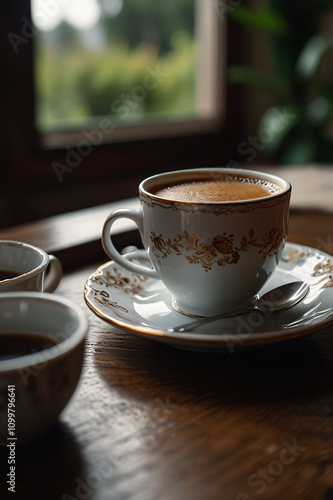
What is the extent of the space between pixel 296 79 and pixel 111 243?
2143 mm

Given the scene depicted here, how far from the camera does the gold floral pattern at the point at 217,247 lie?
578 mm

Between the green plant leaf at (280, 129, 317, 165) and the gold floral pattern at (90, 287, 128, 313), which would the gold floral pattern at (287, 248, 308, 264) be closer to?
the gold floral pattern at (90, 287, 128, 313)

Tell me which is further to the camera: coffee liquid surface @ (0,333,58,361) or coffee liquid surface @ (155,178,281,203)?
coffee liquid surface @ (155,178,281,203)

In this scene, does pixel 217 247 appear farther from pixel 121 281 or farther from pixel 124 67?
pixel 124 67

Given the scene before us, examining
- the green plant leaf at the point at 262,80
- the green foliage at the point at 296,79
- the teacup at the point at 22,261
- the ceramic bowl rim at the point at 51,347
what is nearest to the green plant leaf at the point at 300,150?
the green foliage at the point at 296,79

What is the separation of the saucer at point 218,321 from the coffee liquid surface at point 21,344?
104mm

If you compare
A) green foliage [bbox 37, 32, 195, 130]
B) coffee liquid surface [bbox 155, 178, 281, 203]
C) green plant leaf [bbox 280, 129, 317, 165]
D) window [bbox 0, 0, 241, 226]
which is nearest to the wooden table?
coffee liquid surface [bbox 155, 178, 281, 203]

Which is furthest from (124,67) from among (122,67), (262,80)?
(262,80)

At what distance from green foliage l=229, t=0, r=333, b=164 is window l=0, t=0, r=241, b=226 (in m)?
0.28

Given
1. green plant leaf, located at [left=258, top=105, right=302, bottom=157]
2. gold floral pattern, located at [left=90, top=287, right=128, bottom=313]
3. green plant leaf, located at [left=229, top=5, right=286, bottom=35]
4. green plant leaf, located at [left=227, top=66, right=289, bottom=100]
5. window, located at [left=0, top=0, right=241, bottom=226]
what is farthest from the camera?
green plant leaf, located at [left=258, top=105, right=302, bottom=157]

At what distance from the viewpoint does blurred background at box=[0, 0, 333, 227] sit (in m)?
1.96

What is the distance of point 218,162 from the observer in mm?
2863

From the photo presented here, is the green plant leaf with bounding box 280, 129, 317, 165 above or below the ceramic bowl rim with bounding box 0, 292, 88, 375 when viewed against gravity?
below

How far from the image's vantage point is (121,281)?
71 centimetres
